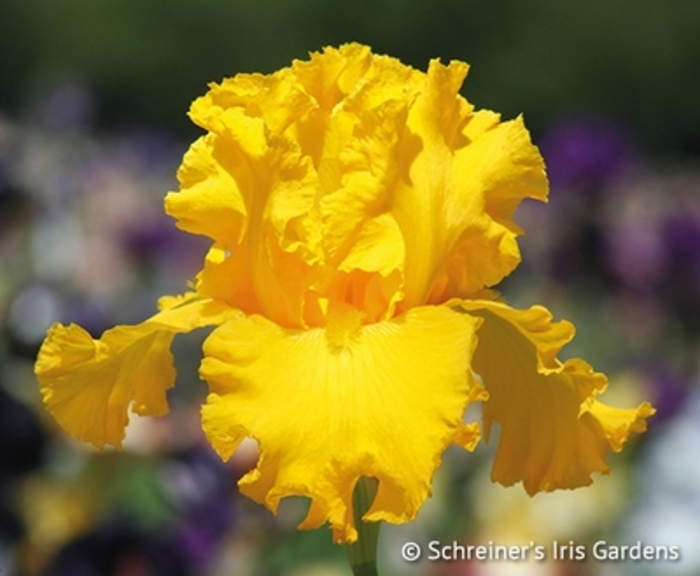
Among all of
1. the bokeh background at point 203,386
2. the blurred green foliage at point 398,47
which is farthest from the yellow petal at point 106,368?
the blurred green foliage at point 398,47

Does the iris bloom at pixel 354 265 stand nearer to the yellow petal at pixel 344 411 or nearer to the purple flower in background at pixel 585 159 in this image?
the yellow petal at pixel 344 411

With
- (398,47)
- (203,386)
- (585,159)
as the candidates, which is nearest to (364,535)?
(203,386)

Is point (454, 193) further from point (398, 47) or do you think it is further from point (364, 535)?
point (398, 47)

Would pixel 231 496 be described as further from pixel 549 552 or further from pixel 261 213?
pixel 261 213

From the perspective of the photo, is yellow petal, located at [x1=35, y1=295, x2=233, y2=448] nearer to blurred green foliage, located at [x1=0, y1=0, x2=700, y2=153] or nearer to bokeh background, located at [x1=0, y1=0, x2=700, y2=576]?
bokeh background, located at [x1=0, y1=0, x2=700, y2=576]

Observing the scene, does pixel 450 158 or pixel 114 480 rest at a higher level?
pixel 450 158

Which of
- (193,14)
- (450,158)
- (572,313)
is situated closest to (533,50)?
(193,14)
